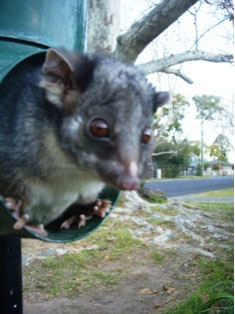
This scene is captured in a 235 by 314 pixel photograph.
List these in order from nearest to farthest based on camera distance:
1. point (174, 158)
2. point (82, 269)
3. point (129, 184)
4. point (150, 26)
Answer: point (129, 184), point (82, 269), point (150, 26), point (174, 158)

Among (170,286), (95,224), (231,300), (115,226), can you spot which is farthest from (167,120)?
(95,224)

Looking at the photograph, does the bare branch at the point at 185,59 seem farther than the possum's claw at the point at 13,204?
Yes

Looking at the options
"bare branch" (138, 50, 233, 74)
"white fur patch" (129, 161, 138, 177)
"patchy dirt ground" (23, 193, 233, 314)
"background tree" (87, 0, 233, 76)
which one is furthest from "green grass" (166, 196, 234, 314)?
"bare branch" (138, 50, 233, 74)

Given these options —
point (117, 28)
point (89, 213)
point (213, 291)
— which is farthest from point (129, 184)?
point (117, 28)

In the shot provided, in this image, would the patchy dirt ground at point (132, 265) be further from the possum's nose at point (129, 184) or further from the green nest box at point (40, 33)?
the possum's nose at point (129, 184)

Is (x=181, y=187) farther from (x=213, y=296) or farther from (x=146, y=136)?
(x=146, y=136)

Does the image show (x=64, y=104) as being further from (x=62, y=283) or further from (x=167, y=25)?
(x=167, y=25)

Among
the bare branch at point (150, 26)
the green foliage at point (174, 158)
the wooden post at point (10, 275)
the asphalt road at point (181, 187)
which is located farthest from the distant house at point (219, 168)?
the wooden post at point (10, 275)
